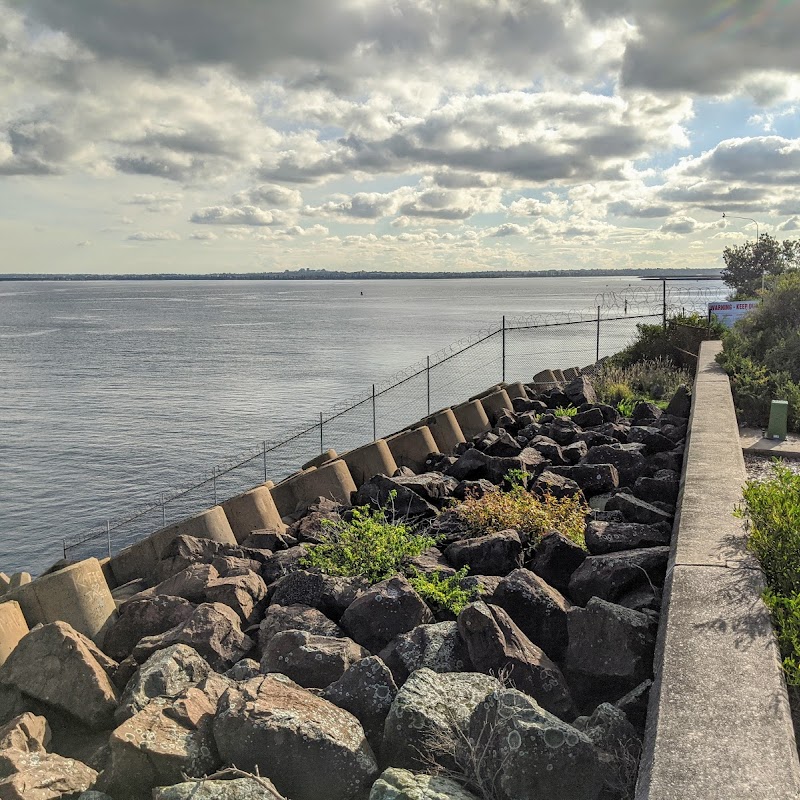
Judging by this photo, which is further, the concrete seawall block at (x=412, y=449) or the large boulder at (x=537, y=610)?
the concrete seawall block at (x=412, y=449)

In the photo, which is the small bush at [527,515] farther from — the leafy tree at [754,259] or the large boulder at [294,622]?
the leafy tree at [754,259]

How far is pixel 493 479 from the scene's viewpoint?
10.8 m

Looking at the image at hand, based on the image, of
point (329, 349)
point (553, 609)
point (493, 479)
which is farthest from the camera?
point (329, 349)

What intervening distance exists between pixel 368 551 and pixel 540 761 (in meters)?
3.97

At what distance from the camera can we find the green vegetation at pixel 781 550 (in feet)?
14.8

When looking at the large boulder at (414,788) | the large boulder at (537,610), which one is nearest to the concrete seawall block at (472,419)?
the large boulder at (537,610)

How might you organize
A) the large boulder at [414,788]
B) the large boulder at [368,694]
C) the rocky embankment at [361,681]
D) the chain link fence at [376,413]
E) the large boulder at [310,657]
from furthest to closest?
1. the chain link fence at [376,413]
2. the large boulder at [310,657]
3. the large boulder at [368,694]
4. the rocky embankment at [361,681]
5. the large boulder at [414,788]

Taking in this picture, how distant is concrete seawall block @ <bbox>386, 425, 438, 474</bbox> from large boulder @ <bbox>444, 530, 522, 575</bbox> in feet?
19.3

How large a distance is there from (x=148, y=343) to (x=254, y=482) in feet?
172

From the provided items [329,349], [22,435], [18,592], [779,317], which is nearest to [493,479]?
[18,592]

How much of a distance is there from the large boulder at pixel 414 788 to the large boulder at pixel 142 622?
353 centimetres

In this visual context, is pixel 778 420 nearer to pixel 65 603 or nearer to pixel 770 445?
pixel 770 445

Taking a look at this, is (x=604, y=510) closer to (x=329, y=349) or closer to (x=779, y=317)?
(x=779, y=317)

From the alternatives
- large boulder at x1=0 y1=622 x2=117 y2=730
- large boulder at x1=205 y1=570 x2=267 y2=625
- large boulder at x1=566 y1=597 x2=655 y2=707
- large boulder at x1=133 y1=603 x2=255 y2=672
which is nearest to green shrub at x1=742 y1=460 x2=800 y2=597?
large boulder at x1=566 y1=597 x2=655 y2=707
